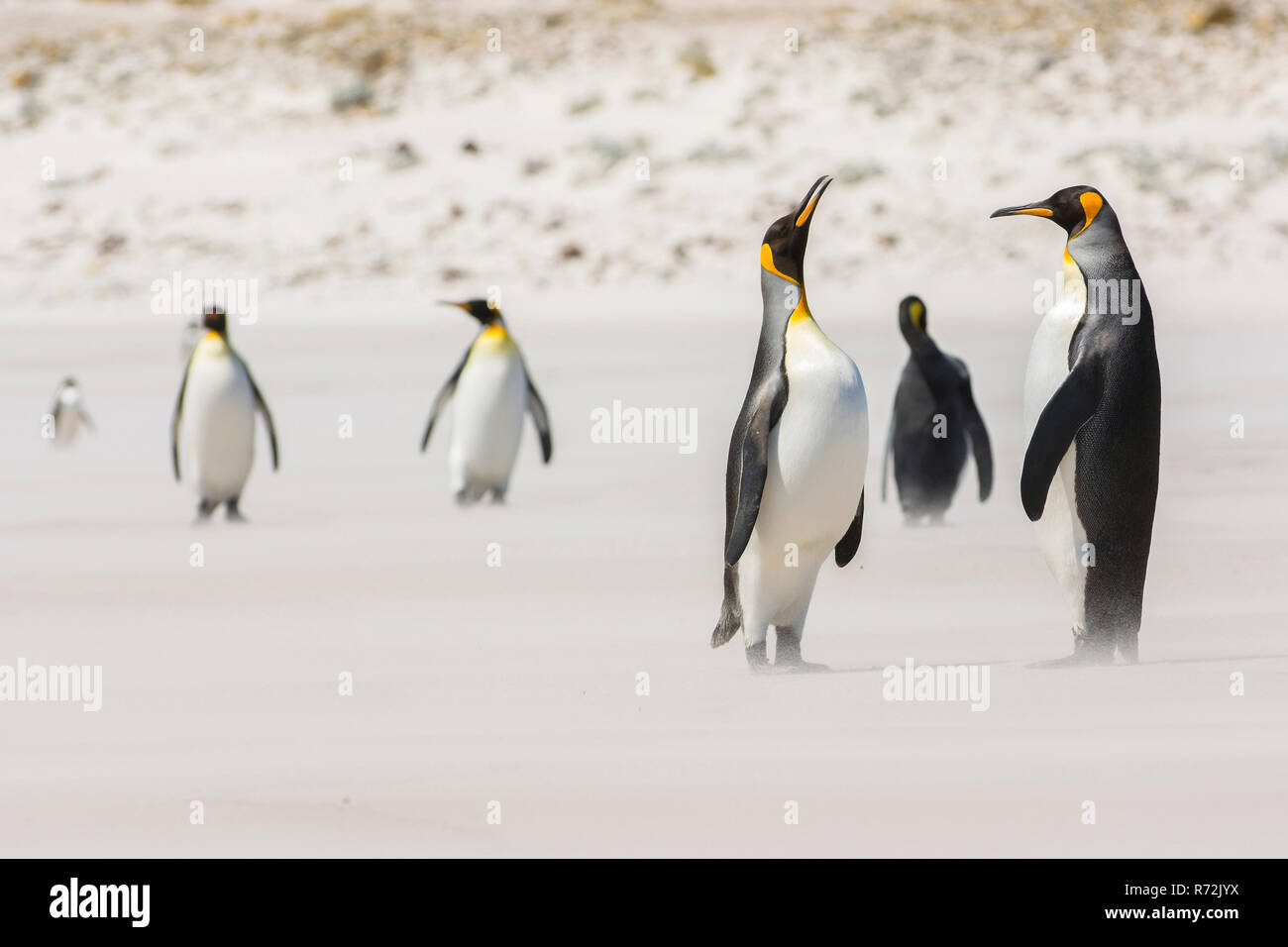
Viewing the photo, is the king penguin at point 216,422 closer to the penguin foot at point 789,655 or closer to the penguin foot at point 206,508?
the penguin foot at point 206,508

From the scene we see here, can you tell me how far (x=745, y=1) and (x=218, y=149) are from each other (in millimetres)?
11753

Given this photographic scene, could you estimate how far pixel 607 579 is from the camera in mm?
6684

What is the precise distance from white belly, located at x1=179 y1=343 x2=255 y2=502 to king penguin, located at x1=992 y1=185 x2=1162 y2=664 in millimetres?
4645

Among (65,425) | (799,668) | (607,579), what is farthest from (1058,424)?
(65,425)

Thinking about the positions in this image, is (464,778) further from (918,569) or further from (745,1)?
(745,1)

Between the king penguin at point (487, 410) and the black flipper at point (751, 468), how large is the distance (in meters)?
4.37

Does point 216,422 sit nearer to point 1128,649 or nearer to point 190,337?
point 1128,649

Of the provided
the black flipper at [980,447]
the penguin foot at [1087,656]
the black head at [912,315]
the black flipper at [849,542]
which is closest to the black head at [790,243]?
the black flipper at [849,542]

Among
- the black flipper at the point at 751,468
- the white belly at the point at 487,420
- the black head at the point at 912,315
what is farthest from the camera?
the white belly at the point at 487,420

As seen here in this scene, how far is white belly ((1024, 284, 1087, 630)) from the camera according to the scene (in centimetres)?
487

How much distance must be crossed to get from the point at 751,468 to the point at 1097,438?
2.76ft

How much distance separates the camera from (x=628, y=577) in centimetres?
670

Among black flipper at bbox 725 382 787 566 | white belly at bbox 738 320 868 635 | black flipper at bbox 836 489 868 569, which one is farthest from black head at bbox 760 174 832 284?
black flipper at bbox 836 489 868 569

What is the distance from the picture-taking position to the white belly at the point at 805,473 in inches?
188
